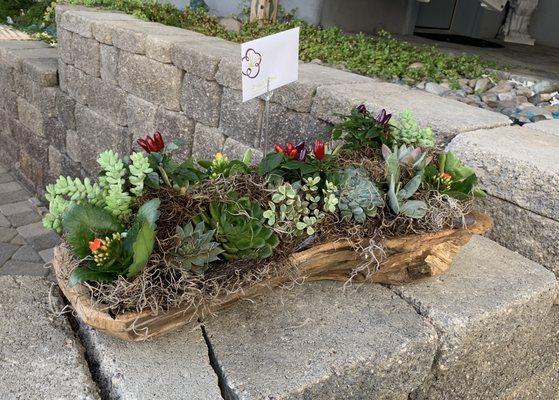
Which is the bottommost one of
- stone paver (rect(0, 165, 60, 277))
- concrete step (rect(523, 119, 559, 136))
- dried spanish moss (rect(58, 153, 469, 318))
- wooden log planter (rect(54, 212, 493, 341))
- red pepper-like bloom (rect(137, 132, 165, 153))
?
stone paver (rect(0, 165, 60, 277))

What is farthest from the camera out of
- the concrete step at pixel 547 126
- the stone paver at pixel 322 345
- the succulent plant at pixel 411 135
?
the concrete step at pixel 547 126

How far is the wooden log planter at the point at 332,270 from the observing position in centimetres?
117

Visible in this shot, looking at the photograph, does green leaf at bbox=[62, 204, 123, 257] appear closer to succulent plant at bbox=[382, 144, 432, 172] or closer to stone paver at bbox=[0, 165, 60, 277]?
succulent plant at bbox=[382, 144, 432, 172]

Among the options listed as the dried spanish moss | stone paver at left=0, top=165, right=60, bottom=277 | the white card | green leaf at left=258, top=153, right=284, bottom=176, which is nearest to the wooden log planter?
the dried spanish moss

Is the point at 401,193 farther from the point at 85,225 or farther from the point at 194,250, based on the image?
the point at 85,225

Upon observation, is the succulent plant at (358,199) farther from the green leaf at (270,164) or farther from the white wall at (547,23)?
the white wall at (547,23)

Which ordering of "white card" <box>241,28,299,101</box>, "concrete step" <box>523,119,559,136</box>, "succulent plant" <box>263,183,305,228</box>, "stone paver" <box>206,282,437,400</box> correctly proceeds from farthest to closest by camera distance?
"concrete step" <box>523,119,559,136</box>
"white card" <box>241,28,299,101</box>
"succulent plant" <box>263,183,305,228</box>
"stone paver" <box>206,282,437,400</box>

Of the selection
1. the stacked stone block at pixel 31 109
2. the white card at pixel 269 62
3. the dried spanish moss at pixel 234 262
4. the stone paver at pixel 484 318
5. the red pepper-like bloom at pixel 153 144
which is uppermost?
the white card at pixel 269 62

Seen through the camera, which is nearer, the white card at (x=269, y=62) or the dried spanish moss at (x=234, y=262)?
the dried spanish moss at (x=234, y=262)

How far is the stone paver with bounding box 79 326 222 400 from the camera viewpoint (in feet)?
3.81

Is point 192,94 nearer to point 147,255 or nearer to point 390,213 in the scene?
point 390,213

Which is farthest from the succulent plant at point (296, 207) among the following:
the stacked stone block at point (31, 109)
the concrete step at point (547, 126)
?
the stacked stone block at point (31, 109)

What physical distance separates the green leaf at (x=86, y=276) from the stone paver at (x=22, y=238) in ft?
9.37

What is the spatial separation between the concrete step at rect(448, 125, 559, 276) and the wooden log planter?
326 millimetres
